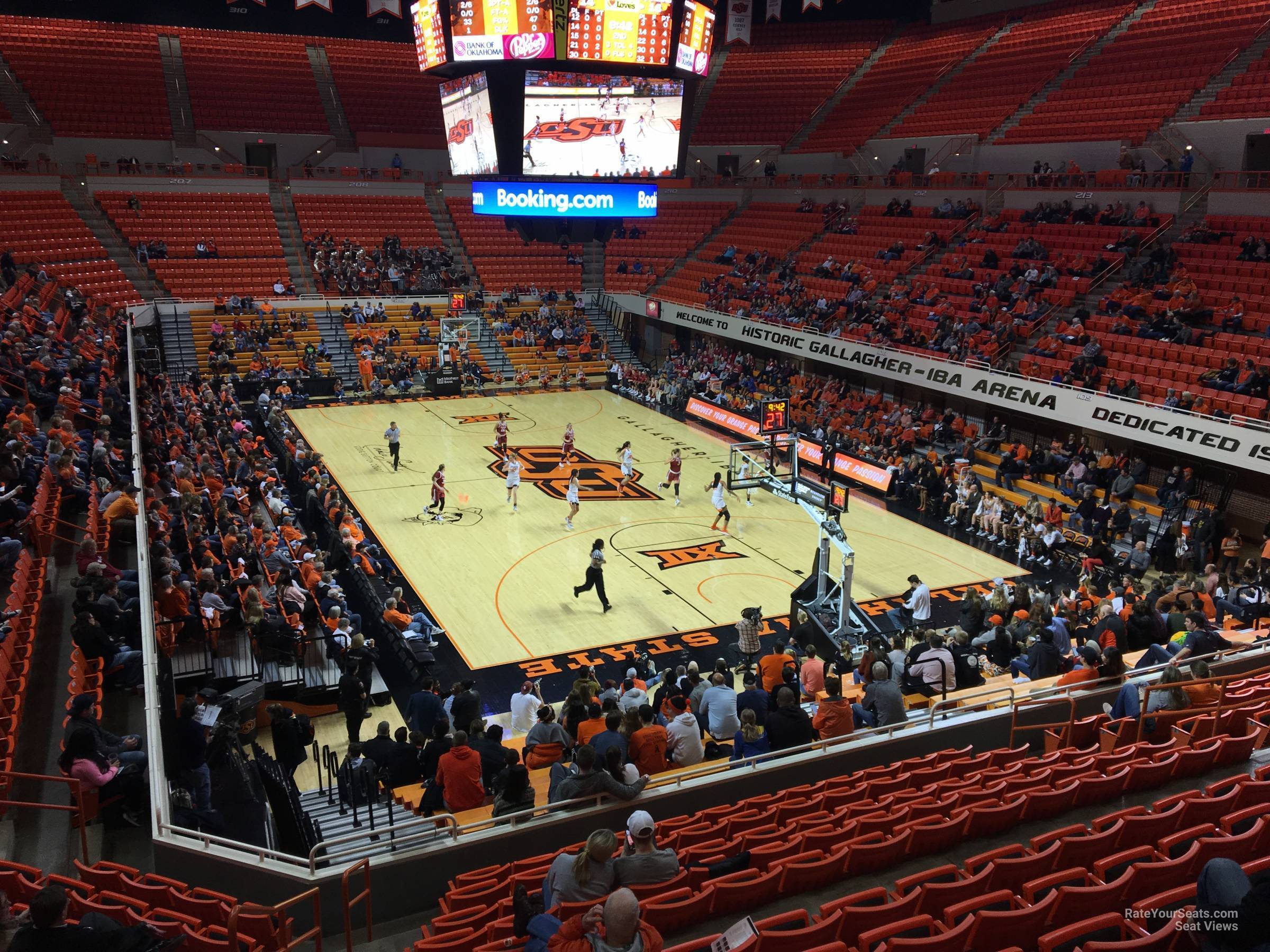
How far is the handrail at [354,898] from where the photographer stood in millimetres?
6254

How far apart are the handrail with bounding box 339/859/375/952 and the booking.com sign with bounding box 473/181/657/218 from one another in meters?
20.7

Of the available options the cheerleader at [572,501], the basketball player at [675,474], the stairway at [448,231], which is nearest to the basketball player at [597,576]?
the cheerleader at [572,501]

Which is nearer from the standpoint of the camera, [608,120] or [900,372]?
[608,120]

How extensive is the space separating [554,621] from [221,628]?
549cm

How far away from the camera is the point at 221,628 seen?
42.2 feet

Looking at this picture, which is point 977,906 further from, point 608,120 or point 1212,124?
point 1212,124

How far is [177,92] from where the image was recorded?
4219 centimetres

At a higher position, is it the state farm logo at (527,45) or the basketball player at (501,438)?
the state farm logo at (527,45)

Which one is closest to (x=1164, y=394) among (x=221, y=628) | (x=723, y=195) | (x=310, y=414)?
(x=221, y=628)

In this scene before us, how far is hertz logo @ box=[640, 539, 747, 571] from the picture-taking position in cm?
1923

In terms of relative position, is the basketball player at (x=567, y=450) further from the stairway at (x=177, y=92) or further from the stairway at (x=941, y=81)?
the stairway at (x=177, y=92)

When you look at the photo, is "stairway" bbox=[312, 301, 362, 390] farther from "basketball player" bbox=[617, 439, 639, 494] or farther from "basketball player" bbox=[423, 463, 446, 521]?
"basketball player" bbox=[617, 439, 639, 494]

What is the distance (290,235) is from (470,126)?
725 inches

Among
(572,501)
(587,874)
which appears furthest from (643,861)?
(572,501)
